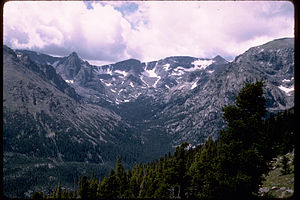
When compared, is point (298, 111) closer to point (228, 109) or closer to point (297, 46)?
point (297, 46)

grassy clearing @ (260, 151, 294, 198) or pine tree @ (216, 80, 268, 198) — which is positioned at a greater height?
pine tree @ (216, 80, 268, 198)

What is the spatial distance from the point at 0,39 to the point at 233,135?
44.1 feet

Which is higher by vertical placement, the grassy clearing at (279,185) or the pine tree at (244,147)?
the pine tree at (244,147)

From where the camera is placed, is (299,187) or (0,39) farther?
(0,39)

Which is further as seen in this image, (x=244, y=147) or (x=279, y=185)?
(x=279, y=185)

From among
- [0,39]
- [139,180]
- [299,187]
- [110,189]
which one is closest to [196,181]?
[110,189]

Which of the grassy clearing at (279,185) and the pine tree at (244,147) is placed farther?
the grassy clearing at (279,185)

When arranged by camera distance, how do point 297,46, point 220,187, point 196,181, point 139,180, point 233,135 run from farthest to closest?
point 139,180 → point 196,181 → point 233,135 → point 220,187 → point 297,46

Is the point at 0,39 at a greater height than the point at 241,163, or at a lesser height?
greater

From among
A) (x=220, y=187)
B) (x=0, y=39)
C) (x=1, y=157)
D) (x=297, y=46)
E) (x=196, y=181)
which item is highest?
(x=0, y=39)

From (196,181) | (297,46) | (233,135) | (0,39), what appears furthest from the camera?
(196,181)

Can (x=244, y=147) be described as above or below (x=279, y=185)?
above

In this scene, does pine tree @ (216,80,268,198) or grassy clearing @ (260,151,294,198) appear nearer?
pine tree @ (216,80,268,198)

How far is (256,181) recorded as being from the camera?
13.5m
